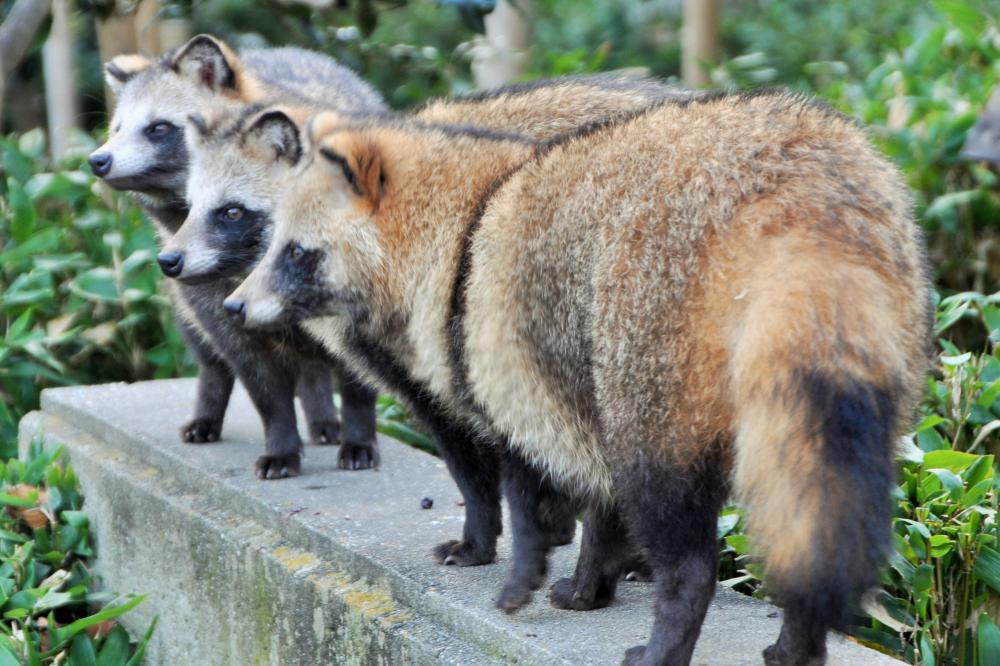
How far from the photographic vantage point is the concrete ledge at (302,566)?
322cm

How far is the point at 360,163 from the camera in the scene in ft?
11.4

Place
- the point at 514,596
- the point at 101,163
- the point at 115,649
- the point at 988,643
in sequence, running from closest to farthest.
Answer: the point at 988,643
the point at 514,596
the point at 115,649
the point at 101,163

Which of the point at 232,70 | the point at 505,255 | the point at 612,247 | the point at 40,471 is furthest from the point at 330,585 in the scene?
the point at 232,70

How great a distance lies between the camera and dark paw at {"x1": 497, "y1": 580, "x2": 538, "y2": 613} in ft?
10.7

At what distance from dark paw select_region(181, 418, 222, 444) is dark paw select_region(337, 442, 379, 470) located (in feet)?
2.02

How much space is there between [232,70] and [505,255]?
2355 millimetres

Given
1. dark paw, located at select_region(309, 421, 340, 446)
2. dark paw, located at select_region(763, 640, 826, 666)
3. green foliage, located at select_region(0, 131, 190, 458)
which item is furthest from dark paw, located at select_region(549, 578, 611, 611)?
green foliage, located at select_region(0, 131, 190, 458)

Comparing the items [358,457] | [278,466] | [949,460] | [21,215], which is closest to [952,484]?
[949,460]

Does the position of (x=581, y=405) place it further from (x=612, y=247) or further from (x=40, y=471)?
(x=40, y=471)

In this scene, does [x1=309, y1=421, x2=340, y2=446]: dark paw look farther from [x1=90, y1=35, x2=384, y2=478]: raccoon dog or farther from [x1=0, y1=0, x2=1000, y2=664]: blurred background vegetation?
[x1=0, y1=0, x2=1000, y2=664]: blurred background vegetation

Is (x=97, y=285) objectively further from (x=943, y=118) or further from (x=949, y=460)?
(x=949, y=460)

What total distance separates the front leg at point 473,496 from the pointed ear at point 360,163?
656 mm

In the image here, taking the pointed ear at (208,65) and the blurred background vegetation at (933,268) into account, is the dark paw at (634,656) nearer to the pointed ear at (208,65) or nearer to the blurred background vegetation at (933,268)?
the blurred background vegetation at (933,268)

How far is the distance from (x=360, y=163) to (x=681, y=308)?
114 cm
